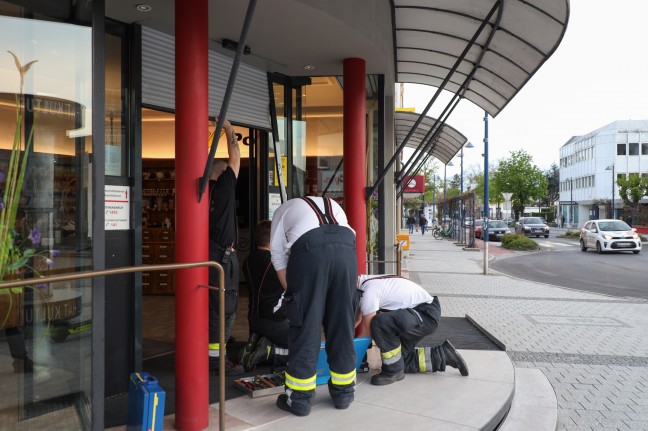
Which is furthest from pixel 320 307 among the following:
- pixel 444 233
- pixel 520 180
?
pixel 520 180

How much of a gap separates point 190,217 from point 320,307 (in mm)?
1134

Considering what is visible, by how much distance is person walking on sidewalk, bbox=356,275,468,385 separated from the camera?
463 cm

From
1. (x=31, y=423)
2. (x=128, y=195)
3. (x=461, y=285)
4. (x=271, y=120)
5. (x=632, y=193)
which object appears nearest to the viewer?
(x=31, y=423)

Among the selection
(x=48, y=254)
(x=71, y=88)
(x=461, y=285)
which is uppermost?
(x=71, y=88)

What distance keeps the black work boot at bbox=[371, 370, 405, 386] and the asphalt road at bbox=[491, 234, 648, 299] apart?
992 centimetres

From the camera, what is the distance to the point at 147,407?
10.8ft

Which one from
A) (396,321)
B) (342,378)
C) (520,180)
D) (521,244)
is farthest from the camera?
(520,180)

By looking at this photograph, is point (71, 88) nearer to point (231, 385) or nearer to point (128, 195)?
point (128, 195)

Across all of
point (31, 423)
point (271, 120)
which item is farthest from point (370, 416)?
point (271, 120)

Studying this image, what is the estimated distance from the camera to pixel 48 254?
3.33 meters

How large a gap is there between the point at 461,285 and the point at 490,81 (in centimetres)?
759

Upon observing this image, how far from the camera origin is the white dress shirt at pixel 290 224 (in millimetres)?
4094

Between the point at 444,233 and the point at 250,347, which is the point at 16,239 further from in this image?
the point at 444,233

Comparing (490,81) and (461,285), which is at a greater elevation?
(490,81)
